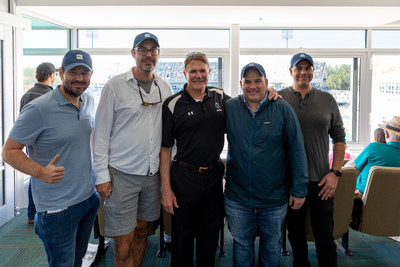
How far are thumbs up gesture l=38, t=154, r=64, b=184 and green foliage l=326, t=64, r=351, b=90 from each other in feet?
15.3

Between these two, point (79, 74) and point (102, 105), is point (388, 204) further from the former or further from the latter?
point (79, 74)

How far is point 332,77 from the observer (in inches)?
201

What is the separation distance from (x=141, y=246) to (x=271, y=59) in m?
3.84

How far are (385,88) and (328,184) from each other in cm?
391

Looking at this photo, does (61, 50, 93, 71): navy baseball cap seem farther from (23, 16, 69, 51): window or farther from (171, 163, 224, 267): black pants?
(23, 16, 69, 51): window

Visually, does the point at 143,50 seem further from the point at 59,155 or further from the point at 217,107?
the point at 59,155

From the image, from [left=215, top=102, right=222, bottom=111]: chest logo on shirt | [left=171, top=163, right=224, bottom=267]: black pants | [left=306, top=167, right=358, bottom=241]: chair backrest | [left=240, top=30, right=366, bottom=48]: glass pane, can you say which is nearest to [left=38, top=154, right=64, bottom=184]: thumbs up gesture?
[left=171, top=163, right=224, bottom=267]: black pants

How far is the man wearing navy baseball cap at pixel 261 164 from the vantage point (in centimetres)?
186

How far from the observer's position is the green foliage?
5086mm

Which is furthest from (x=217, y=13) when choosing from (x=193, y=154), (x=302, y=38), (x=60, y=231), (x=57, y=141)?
(x=60, y=231)

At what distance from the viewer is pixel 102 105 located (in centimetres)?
192

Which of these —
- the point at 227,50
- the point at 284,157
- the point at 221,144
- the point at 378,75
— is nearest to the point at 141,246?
the point at 221,144

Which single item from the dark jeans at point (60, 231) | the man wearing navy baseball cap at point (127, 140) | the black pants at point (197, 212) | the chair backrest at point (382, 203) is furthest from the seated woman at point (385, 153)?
the dark jeans at point (60, 231)

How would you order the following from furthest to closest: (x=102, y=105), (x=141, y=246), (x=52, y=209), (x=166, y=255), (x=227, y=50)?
1. (x=227, y=50)
2. (x=166, y=255)
3. (x=141, y=246)
4. (x=102, y=105)
5. (x=52, y=209)
